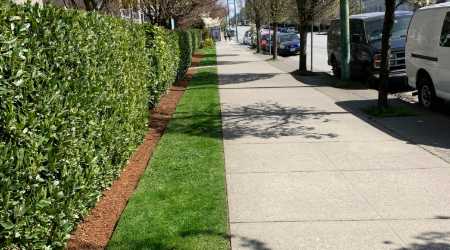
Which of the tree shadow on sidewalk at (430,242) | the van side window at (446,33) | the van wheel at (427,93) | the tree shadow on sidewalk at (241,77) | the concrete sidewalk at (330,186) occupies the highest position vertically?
the van side window at (446,33)

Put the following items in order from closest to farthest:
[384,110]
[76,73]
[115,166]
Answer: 1. [76,73]
2. [115,166]
3. [384,110]

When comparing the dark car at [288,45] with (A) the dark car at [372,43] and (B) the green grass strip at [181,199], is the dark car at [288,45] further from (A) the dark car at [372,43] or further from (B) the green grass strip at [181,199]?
(B) the green grass strip at [181,199]

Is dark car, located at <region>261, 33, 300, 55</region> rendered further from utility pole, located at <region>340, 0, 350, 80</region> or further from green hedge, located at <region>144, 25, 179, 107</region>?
green hedge, located at <region>144, 25, 179, 107</region>

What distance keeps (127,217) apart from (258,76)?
561 inches

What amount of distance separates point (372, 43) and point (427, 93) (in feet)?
13.3

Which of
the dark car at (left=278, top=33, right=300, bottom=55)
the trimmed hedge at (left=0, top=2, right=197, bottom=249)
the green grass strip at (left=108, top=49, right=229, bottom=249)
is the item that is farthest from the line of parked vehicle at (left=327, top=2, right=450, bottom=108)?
the dark car at (left=278, top=33, right=300, bottom=55)

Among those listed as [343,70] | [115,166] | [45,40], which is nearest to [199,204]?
[115,166]

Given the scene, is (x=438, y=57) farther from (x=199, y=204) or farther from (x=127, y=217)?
(x=127, y=217)

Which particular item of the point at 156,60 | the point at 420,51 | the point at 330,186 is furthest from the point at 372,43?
the point at 330,186

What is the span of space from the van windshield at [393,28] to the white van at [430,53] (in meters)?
3.43

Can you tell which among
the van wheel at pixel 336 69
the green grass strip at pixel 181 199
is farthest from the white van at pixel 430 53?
the van wheel at pixel 336 69

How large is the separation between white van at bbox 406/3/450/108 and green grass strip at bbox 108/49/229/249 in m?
4.20

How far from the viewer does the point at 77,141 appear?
450 centimetres

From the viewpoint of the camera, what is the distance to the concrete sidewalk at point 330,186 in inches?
181
